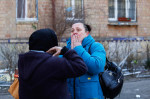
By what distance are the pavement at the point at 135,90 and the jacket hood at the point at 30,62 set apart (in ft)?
15.5

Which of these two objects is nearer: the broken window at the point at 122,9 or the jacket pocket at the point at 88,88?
the jacket pocket at the point at 88,88

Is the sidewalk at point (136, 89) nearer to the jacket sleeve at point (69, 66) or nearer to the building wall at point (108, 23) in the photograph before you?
the building wall at point (108, 23)

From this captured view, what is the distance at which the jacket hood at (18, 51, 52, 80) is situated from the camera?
6.56 feet

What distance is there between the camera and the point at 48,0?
37.1ft

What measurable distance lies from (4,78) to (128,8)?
7703 mm

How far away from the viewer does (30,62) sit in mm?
2047

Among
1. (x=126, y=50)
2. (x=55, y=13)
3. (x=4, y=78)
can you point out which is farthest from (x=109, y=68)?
(x=55, y=13)

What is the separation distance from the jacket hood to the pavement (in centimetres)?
472

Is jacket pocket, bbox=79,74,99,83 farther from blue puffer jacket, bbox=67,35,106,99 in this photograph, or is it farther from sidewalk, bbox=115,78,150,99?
sidewalk, bbox=115,78,150,99

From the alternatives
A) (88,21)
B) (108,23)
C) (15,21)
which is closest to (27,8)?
(15,21)

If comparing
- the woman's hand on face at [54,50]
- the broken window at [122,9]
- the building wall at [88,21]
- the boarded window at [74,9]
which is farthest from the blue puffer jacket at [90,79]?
the broken window at [122,9]

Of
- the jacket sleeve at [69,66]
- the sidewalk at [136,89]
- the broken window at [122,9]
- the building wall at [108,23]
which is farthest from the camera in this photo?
the broken window at [122,9]

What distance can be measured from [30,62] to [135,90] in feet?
19.0

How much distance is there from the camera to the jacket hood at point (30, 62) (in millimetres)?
2000
